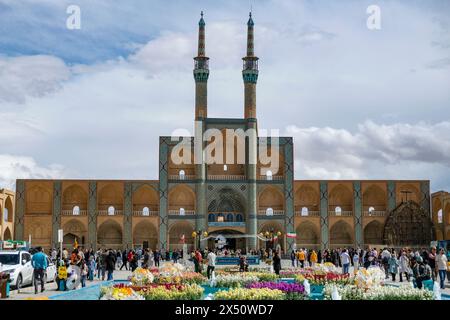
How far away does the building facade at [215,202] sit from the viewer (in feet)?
173

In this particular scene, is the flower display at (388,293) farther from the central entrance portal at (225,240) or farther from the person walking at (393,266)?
the central entrance portal at (225,240)

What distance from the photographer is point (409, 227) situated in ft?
162

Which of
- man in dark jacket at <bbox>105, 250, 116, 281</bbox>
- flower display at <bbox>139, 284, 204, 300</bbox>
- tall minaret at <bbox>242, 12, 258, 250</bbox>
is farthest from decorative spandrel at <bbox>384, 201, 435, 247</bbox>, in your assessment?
flower display at <bbox>139, 284, 204, 300</bbox>

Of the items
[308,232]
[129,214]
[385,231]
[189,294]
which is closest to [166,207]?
[129,214]

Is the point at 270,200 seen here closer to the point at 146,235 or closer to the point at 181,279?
the point at 146,235

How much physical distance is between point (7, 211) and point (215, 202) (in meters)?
18.1

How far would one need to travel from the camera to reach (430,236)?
4834cm

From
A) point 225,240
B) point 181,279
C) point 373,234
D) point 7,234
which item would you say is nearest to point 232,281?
point 181,279

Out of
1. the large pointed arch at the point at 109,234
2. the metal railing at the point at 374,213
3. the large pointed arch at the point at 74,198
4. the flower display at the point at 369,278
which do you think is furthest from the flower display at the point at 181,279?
the large pointed arch at the point at 74,198

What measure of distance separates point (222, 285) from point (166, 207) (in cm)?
3315

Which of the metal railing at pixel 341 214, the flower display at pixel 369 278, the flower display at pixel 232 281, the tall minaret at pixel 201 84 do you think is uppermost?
the tall minaret at pixel 201 84

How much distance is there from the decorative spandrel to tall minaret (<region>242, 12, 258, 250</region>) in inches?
452

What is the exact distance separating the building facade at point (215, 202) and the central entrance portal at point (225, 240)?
102 millimetres

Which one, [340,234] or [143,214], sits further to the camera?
[340,234]
